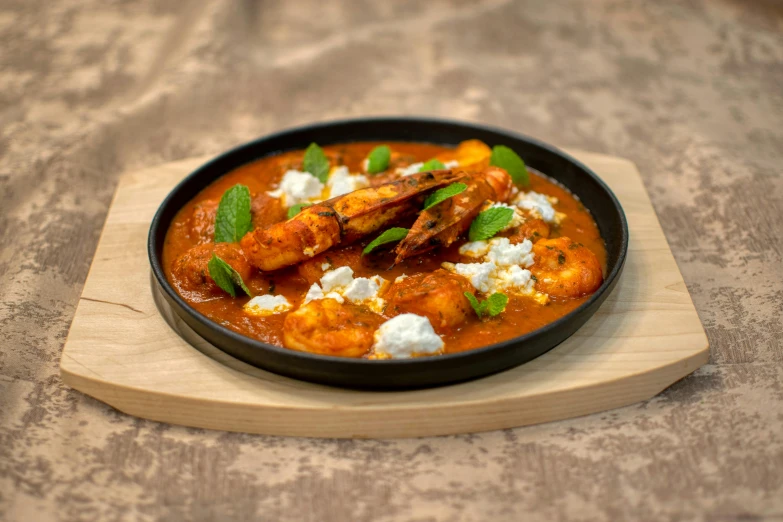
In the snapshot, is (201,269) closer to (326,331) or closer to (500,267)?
(326,331)

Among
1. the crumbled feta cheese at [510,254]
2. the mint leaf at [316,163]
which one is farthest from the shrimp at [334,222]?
the mint leaf at [316,163]

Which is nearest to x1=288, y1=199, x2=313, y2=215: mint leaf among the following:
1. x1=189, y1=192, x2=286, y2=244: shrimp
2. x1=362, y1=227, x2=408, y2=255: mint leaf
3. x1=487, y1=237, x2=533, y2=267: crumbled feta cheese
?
x1=189, y1=192, x2=286, y2=244: shrimp

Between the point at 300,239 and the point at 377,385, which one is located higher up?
the point at 300,239

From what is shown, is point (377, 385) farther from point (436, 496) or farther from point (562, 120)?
point (562, 120)

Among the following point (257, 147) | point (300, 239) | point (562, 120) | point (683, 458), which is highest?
point (300, 239)

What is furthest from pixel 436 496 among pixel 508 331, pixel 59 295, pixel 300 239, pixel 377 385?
pixel 59 295

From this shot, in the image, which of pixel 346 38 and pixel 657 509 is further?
pixel 346 38
